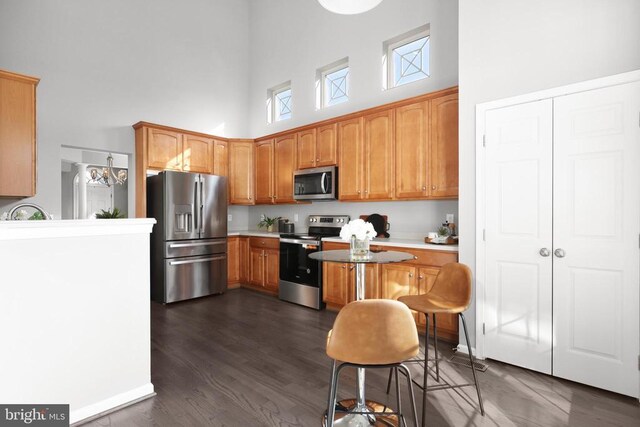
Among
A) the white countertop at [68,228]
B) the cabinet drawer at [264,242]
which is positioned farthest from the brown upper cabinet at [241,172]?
the white countertop at [68,228]

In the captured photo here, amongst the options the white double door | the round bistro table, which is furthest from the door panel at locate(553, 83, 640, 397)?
the round bistro table

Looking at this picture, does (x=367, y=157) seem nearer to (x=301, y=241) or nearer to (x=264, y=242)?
(x=301, y=241)

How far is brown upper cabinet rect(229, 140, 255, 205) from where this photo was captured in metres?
5.96

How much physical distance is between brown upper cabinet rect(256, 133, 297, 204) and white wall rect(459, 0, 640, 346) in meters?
2.87

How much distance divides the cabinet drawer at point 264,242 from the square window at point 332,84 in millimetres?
2263

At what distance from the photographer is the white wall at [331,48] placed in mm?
4188

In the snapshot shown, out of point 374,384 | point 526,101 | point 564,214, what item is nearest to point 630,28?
point 526,101

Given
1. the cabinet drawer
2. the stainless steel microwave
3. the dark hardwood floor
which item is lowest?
the dark hardwood floor

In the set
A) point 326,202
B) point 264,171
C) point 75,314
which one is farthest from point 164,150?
point 75,314

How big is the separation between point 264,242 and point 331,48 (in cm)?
320

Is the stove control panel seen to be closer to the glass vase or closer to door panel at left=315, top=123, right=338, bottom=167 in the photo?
door panel at left=315, top=123, right=338, bottom=167

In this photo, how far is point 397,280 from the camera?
372 centimetres

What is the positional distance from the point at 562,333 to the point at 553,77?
1.92 metres

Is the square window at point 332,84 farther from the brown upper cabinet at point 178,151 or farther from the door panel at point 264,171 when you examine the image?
the brown upper cabinet at point 178,151
